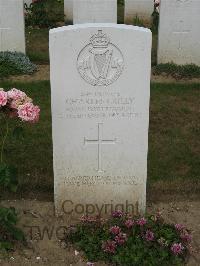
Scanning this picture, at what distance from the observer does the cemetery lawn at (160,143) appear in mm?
6020

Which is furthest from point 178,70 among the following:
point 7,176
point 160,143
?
point 7,176

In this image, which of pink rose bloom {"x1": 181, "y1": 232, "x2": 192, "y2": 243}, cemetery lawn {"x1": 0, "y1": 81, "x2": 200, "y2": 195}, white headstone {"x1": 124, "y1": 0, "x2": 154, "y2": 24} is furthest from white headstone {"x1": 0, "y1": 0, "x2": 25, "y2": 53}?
pink rose bloom {"x1": 181, "y1": 232, "x2": 192, "y2": 243}

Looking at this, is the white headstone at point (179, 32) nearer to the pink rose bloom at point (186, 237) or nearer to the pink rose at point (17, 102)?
the pink rose at point (17, 102)

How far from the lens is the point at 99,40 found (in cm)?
467

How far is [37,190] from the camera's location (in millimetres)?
5766

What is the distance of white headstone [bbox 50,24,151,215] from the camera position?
4680mm

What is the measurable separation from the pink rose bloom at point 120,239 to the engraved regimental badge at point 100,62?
1.24 meters

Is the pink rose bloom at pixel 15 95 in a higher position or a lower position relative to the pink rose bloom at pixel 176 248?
higher

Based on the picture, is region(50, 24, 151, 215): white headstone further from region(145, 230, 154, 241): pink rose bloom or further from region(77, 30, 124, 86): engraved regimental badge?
region(145, 230, 154, 241): pink rose bloom

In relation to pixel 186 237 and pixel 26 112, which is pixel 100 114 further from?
pixel 186 237

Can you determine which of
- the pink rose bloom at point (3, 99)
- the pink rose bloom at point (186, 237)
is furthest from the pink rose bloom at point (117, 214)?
the pink rose bloom at point (3, 99)

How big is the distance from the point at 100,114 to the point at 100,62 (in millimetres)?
446

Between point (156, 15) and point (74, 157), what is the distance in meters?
7.39

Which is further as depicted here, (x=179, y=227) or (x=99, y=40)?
(x=179, y=227)
